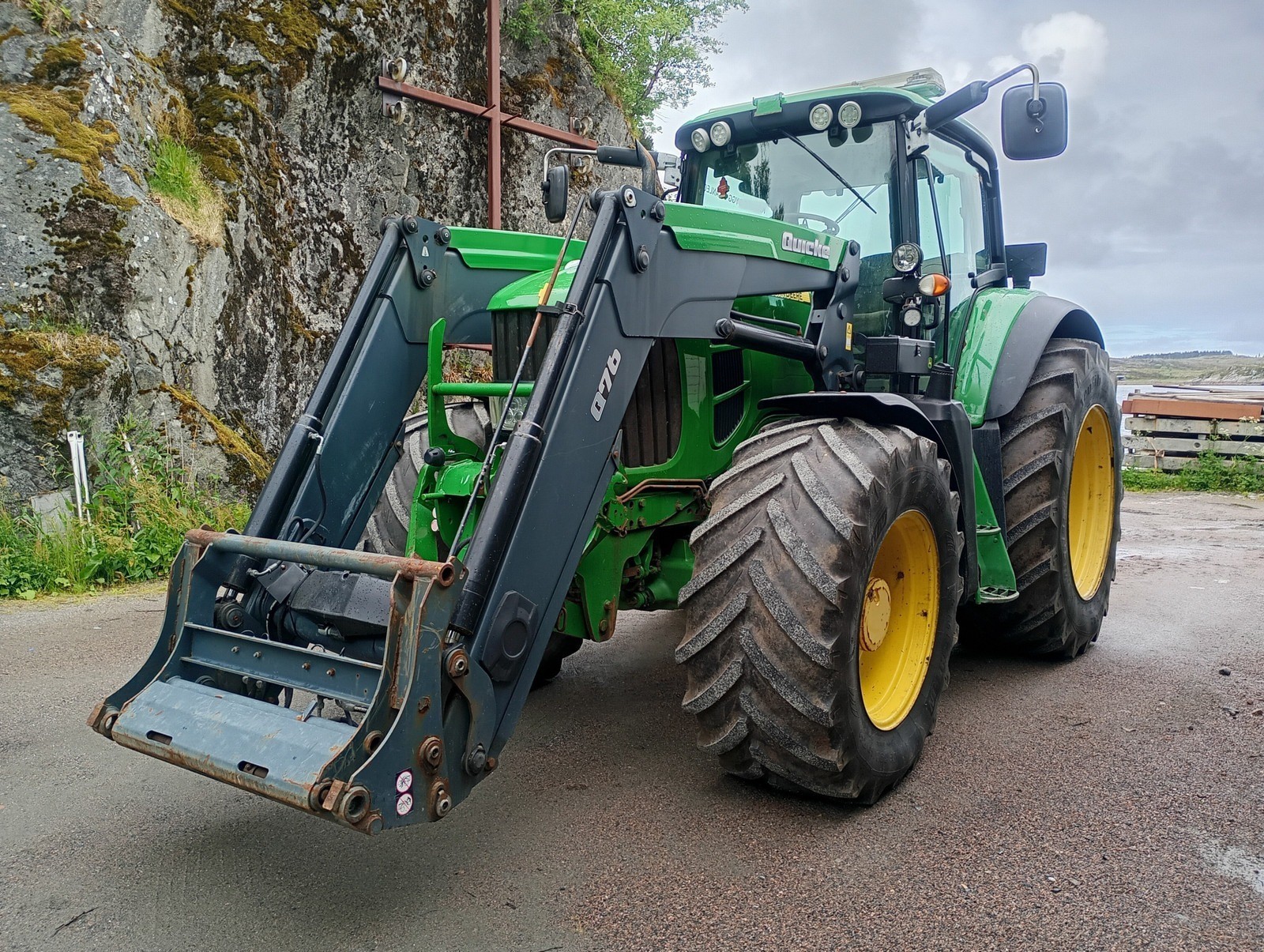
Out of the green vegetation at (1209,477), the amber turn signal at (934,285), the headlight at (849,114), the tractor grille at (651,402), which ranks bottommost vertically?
the green vegetation at (1209,477)

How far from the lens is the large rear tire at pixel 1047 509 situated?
14.9 feet

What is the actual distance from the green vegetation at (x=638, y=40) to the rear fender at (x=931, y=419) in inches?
390

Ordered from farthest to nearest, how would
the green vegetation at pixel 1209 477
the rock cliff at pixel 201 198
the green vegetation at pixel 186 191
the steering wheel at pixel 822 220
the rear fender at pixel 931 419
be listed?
the green vegetation at pixel 1209 477 < the green vegetation at pixel 186 191 < the rock cliff at pixel 201 198 < the steering wheel at pixel 822 220 < the rear fender at pixel 931 419

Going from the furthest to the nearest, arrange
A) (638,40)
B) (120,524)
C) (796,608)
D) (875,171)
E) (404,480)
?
(638,40), (120,524), (875,171), (404,480), (796,608)

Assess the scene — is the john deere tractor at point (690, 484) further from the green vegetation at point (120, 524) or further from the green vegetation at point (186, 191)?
the green vegetation at point (186, 191)

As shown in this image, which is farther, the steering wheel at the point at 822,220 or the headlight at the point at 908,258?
the steering wheel at the point at 822,220

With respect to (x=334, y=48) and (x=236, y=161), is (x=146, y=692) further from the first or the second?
(x=334, y=48)

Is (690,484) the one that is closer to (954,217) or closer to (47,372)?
(954,217)

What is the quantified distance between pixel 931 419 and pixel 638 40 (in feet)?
44.9

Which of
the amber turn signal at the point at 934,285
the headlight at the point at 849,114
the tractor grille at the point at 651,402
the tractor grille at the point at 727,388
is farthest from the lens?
the headlight at the point at 849,114

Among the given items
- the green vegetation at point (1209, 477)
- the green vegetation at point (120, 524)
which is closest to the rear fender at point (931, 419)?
the green vegetation at point (120, 524)

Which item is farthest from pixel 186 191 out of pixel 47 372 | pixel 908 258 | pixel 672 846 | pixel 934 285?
pixel 672 846

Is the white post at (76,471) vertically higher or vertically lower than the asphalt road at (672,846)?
higher

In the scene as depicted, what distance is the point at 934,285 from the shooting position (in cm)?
404
